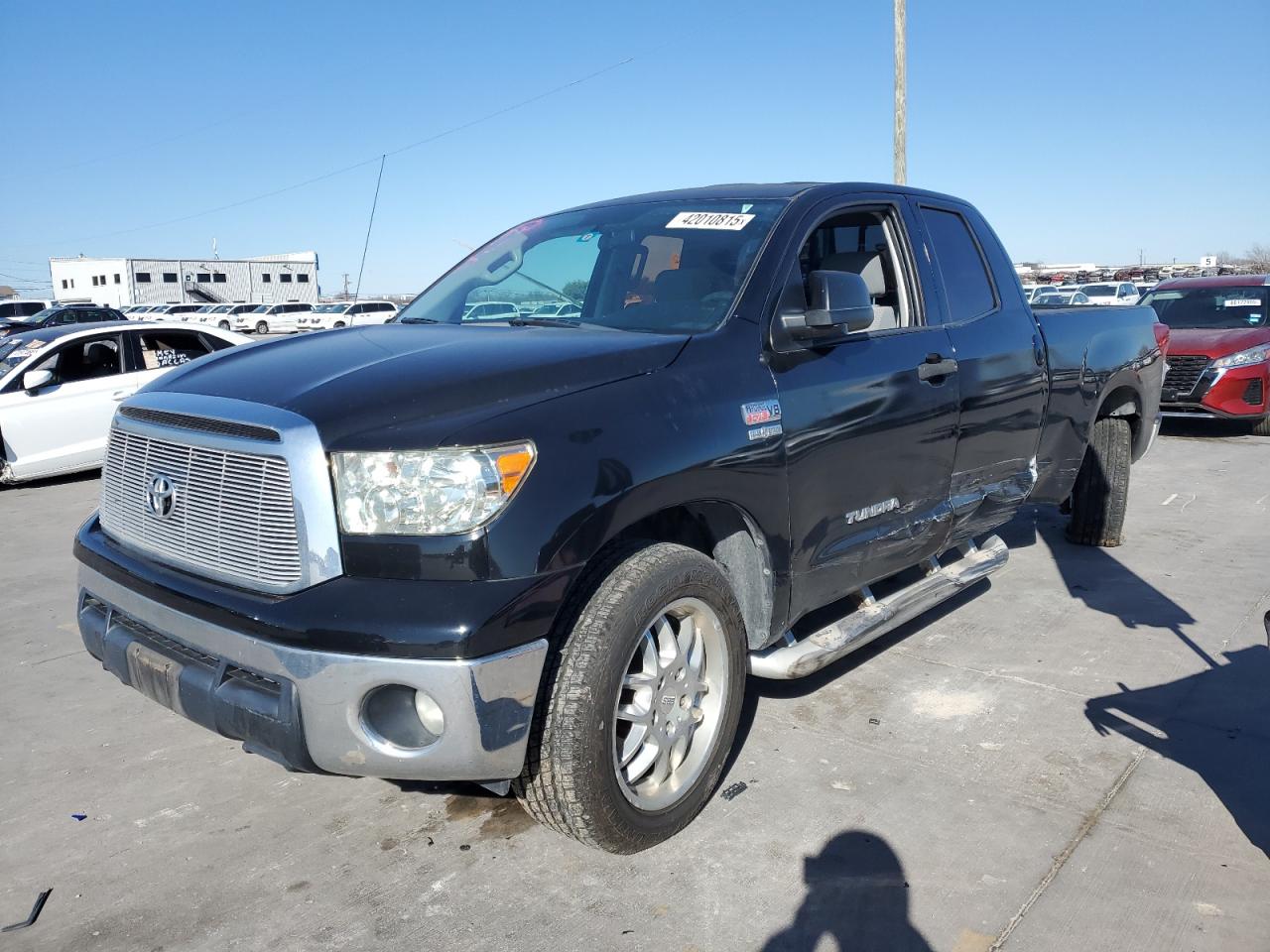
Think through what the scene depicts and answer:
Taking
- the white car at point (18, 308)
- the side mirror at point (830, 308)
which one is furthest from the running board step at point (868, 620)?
the white car at point (18, 308)

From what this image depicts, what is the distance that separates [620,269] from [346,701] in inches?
78.0

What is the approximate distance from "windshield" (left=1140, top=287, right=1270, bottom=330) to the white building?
2567 inches

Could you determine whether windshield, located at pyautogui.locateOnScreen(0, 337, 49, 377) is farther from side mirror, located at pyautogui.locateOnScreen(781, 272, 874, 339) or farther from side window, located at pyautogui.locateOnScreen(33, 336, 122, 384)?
side mirror, located at pyautogui.locateOnScreen(781, 272, 874, 339)

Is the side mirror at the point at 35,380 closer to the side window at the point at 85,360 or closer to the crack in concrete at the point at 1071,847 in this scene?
the side window at the point at 85,360

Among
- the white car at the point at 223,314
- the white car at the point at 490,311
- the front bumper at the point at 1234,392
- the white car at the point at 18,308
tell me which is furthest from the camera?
the white car at the point at 223,314

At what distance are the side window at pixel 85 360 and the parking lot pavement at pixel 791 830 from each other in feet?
19.5

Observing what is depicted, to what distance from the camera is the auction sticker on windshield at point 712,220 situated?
3.65m

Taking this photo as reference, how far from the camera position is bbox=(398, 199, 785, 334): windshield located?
344 centimetres

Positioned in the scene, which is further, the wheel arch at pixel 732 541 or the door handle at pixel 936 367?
the door handle at pixel 936 367

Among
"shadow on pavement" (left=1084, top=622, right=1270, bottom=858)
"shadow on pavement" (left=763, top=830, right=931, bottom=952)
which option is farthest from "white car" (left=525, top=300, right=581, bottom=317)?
"shadow on pavement" (left=1084, top=622, right=1270, bottom=858)

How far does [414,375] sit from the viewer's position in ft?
8.91

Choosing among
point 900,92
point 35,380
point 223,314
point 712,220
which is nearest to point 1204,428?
point 900,92

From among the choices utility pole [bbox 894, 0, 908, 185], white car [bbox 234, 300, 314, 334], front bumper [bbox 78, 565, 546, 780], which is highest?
utility pole [bbox 894, 0, 908, 185]

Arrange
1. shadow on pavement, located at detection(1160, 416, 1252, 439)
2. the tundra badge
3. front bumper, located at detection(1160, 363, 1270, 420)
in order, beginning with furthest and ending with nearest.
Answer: shadow on pavement, located at detection(1160, 416, 1252, 439)
front bumper, located at detection(1160, 363, 1270, 420)
the tundra badge
